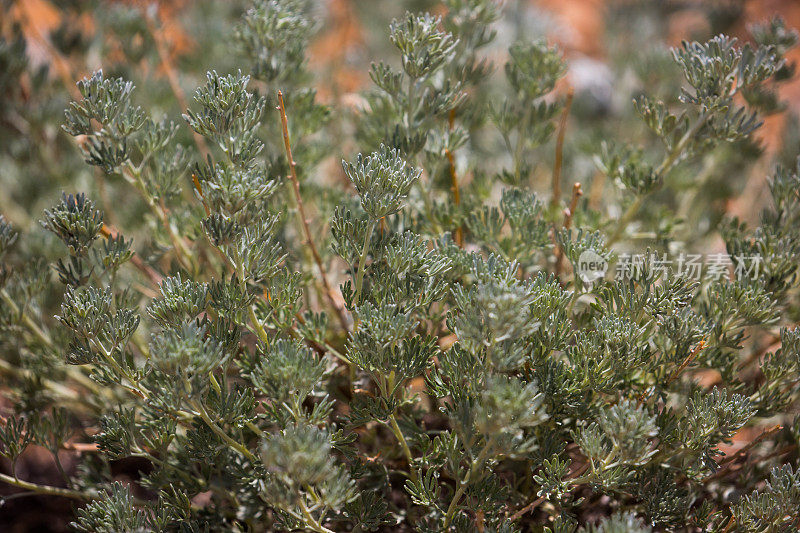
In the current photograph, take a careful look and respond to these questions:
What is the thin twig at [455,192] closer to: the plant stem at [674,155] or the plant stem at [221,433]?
the plant stem at [674,155]

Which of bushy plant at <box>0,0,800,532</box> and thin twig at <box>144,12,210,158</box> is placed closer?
bushy plant at <box>0,0,800,532</box>

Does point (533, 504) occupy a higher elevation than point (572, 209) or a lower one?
lower

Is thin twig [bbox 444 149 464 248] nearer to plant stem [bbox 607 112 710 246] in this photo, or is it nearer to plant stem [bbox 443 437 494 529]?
plant stem [bbox 607 112 710 246]

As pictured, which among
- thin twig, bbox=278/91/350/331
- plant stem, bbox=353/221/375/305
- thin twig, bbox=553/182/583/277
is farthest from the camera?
thin twig, bbox=553/182/583/277

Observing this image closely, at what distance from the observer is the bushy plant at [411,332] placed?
1103mm

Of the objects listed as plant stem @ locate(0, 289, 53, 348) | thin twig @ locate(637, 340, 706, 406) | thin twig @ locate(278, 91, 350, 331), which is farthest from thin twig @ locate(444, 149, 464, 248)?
plant stem @ locate(0, 289, 53, 348)

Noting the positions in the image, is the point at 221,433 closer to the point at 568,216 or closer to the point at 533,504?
the point at 533,504

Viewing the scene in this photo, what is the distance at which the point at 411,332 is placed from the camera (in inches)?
49.6

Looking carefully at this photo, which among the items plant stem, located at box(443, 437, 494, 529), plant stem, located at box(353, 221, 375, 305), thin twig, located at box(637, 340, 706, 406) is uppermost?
plant stem, located at box(353, 221, 375, 305)

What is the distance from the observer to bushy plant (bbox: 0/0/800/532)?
3.62 feet

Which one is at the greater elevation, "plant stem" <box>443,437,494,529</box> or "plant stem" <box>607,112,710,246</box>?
"plant stem" <box>607,112,710,246</box>

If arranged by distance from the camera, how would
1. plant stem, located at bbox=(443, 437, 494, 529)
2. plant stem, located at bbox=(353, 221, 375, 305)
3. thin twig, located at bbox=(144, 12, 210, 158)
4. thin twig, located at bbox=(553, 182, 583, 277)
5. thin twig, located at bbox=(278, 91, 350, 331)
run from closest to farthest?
plant stem, located at bbox=(443, 437, 494, 529)
plant stem, located at bbox=(353, 221, 375, 305)
thin twig, located at bbox=(278, 91, 350, 331)
thin twig, located at bbox=(553, 182, 583, 277)
thin twig, located at bbox=(144, 12, 210, 158)

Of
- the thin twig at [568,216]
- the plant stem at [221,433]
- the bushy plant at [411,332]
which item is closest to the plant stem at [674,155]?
the bushy plant at [411,332]

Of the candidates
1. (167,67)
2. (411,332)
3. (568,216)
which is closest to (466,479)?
(411,332)
